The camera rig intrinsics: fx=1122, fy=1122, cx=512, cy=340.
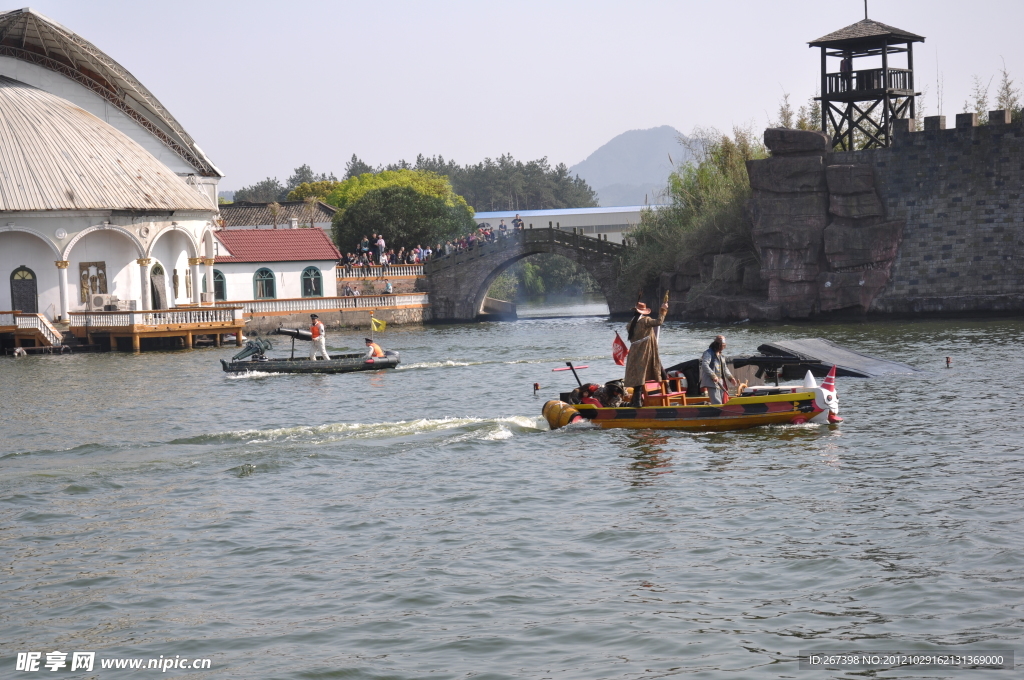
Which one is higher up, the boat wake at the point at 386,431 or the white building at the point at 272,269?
the white building at the point at 272,269

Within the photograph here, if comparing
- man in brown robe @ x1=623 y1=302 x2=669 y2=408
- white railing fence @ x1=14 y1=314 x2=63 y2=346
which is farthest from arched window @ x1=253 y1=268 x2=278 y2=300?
man in brown robe @ x1=623 y1=302 x2=669 y2=408

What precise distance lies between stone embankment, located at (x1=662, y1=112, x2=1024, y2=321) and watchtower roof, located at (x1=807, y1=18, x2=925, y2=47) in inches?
170

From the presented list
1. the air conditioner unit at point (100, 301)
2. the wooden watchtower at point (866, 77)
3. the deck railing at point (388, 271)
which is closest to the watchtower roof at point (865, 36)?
the wooden watchtower at point (866, 77)

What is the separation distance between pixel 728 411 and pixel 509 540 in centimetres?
784

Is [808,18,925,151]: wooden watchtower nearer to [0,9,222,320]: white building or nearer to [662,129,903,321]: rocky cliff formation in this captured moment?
[662,129,903,321]: rocky cliff formation

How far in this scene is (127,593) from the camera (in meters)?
12.8

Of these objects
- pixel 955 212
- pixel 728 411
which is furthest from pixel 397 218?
pixel 728 411

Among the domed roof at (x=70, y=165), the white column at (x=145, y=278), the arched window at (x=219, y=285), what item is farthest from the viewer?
the arched window at (x=219, y=285)

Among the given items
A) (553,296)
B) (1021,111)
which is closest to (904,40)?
(1021,111)

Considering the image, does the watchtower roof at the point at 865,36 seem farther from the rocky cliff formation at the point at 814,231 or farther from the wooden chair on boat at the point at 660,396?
the wooden chair on boat at the point at 660,396

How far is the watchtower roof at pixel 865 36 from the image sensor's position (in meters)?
51.5

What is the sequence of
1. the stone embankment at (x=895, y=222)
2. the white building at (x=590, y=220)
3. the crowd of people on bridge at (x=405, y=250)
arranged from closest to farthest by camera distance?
the stone embankment at (x=895, y=222) < the crowd of people on bridge at (x=405, y=250) < the white building at (x=590, y=220)

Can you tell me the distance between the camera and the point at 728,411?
21.0 meters

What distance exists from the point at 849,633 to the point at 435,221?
69475 mm
